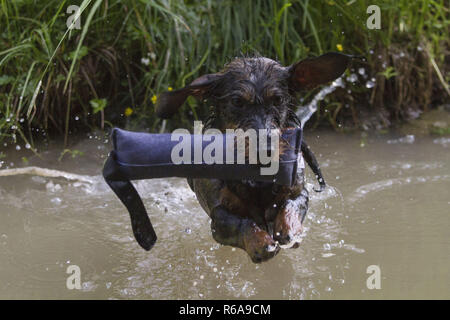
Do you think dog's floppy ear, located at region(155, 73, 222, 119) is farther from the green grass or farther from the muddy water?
the green grass

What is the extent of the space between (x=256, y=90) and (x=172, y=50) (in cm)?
224

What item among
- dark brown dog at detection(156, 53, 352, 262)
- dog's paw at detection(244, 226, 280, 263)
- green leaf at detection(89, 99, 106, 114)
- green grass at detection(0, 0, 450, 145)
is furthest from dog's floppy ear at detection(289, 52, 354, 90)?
green leaf at detection(89, 99, 106, 114)

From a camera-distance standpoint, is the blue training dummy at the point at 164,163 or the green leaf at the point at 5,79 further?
the green leaf at the point at 5,79

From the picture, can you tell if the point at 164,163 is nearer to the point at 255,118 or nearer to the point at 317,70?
the point at 255,118

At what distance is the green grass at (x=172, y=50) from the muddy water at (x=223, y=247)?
1.70ft

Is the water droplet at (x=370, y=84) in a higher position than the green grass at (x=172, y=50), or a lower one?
lower

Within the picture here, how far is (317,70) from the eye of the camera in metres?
3.42

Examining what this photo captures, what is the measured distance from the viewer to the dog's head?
333 centimetres

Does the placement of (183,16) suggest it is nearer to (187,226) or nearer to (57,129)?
(57,129)

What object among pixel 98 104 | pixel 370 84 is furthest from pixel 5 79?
pixel 370 84

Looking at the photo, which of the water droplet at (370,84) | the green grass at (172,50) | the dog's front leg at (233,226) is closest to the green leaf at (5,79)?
the green grass at (172,50)

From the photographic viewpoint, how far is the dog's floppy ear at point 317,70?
3.30m

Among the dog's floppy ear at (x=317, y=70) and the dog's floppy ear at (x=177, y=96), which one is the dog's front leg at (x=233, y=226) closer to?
the dog's floppy ear at (x=177, y=96)
